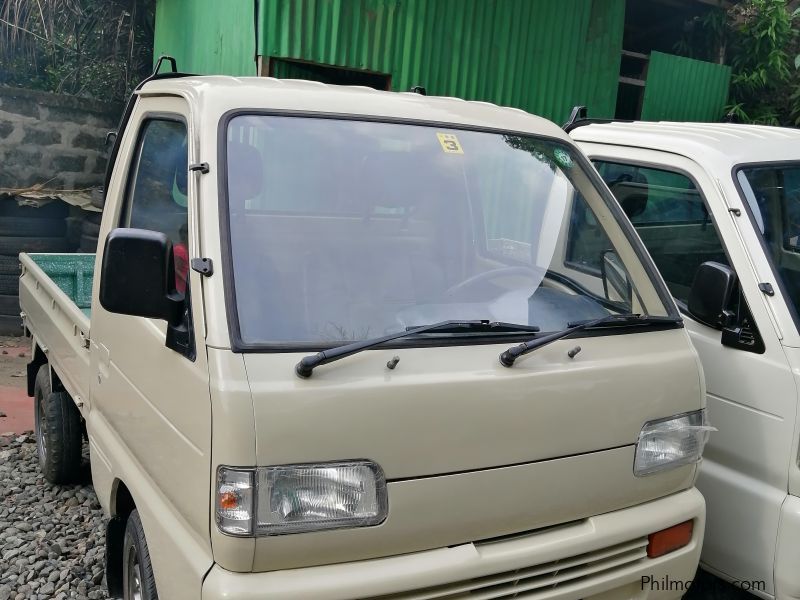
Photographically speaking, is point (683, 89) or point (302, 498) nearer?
point (302, 498)

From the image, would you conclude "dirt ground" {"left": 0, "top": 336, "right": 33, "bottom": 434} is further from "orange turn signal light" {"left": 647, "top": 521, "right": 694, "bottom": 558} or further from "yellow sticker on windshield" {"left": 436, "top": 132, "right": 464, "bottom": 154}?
"orange turn signal light" {"left": 647, "top": 521, "right": 694, "bottom": 558}

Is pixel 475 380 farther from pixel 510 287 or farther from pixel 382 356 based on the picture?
pixel 510 287

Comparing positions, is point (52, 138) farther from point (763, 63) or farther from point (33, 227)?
point (763, 63)

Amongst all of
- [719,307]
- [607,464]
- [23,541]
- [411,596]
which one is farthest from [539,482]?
[23,541]

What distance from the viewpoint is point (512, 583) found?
221cm

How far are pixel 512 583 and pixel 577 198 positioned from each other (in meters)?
1.48

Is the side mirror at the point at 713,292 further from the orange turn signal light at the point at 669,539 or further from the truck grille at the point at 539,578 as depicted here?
the truck grille at the point at 539,578

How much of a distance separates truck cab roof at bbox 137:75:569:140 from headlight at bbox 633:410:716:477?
122 cm

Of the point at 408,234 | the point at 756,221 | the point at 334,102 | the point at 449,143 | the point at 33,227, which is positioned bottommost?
the point at 33,227

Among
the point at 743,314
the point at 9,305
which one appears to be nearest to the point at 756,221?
the point at 743,314

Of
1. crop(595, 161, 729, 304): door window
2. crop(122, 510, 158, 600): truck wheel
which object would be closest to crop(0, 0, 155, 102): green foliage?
crop(595, 161, 729, 304): door window

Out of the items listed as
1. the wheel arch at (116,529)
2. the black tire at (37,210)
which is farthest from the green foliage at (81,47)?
the wheel arch at (116,529)

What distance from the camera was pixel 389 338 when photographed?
2.06 m

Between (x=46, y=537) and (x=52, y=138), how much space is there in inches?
248
